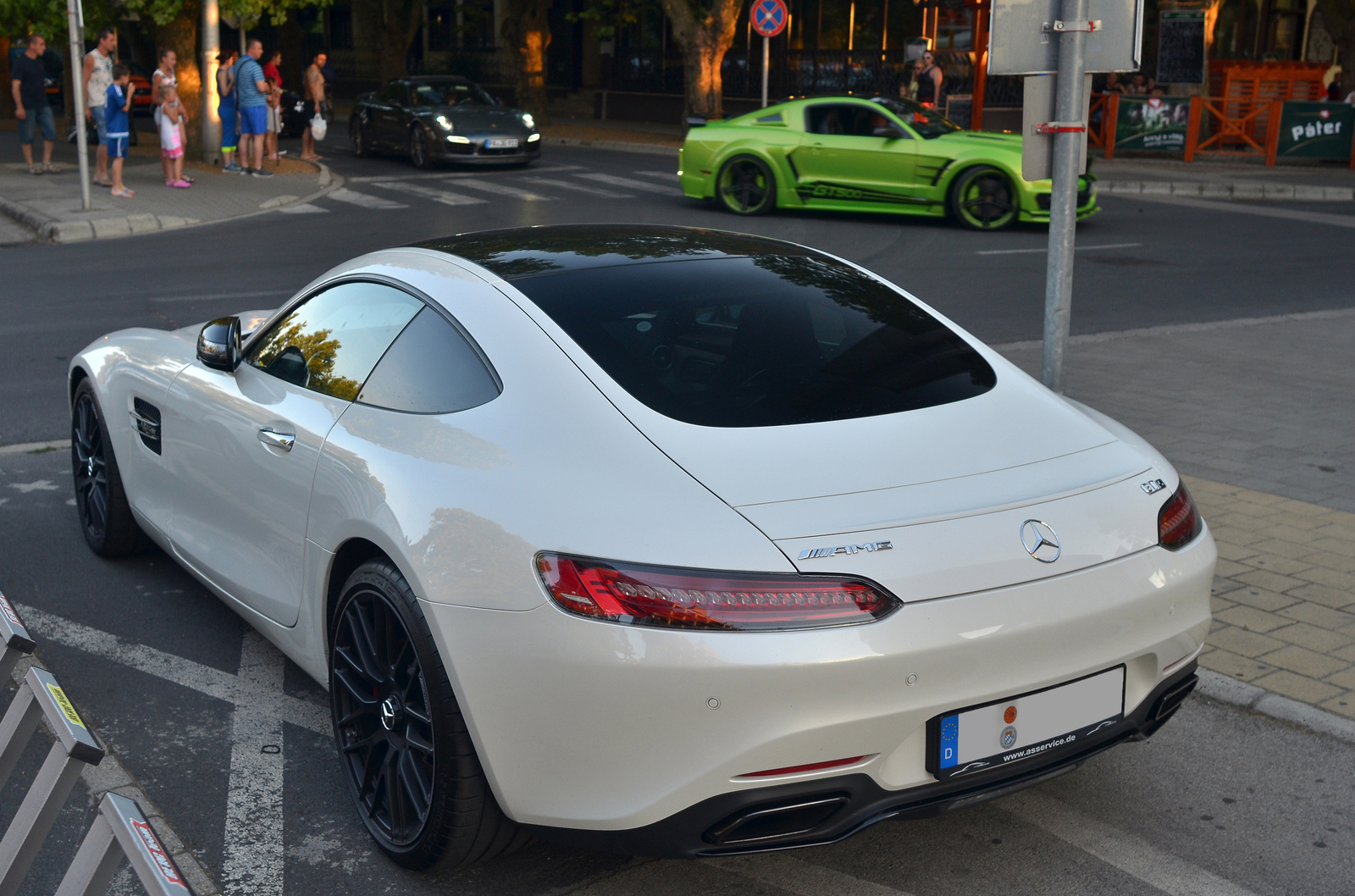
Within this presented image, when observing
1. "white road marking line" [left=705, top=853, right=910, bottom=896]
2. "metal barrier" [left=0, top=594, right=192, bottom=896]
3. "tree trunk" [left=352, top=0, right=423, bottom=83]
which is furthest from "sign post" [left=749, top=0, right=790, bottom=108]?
"metal barrier" [left=0, top=594, right=192, bottom=896]

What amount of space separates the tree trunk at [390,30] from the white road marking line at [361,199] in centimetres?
2078

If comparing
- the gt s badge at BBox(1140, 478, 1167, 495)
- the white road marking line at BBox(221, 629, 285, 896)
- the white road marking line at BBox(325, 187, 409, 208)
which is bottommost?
the white road marking line at BBox(221, 629, 285, 896)

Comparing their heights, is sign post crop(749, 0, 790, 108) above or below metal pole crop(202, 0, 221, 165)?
above

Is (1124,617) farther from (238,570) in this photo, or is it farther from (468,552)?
(238,570)

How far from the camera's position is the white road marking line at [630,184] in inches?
766

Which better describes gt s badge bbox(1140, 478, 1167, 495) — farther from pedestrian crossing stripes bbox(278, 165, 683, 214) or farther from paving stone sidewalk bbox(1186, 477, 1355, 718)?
pedestrian crossing stripes bbox(278, 165, 683, 214)

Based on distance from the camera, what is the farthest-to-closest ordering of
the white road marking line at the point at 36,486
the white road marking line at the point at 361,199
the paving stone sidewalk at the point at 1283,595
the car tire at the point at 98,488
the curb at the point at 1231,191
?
the curb at the point at 1231,191
the white road marking line at the point at 361,199
the white road marking line at the point at 36,486
the car tire at the point at 98,488
the paving stone sidewalk at the point at 1283,595

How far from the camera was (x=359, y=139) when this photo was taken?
24719 mm

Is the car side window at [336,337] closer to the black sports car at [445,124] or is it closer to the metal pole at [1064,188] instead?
the metal pole at [1064,188]

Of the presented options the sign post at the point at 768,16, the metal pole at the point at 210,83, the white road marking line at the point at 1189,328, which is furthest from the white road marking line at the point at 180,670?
the sign post at the point at 768,16

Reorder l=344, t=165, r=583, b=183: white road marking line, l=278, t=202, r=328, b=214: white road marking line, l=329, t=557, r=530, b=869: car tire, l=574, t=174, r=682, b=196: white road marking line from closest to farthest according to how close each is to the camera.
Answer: l=329, t=557, r=530, b=869: car tire
l=278, t=202, r=328, b=214: white road marking line
l=574, t=174, r=682, b=196: white road marking line
l=344, t=165, r=583, b=183: white road marking line

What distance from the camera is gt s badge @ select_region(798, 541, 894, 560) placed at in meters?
2.70

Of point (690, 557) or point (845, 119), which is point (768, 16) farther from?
point (690, 557)

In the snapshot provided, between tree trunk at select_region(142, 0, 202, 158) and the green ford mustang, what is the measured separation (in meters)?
9.15
